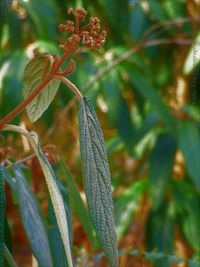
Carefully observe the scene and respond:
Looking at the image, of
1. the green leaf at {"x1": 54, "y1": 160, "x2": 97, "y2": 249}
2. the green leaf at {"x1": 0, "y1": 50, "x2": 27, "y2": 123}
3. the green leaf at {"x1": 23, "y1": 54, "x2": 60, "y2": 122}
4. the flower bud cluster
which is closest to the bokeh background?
the green leaf at {"x1": 0, "y1": 50, "x2": 27, "y2": 123}

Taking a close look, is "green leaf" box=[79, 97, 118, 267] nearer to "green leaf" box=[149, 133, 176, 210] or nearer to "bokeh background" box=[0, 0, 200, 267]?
"bokeh background" box=[0, 0, 200, 267]

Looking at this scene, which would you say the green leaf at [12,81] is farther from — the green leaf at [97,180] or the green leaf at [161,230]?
the green leaf at [97,180]

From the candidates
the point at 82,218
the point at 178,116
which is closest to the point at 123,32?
the point at 178,116

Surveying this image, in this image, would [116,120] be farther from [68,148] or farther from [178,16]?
[68,148]

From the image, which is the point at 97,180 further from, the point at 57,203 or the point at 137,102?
the point at 137,102

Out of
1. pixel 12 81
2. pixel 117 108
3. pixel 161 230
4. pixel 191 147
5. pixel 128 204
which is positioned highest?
pixel 12 81

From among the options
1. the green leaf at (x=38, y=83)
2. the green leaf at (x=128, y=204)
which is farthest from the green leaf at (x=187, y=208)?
the green leaf at (x=38, y=83)

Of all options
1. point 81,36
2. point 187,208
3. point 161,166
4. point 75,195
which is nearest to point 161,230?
point 187,208
